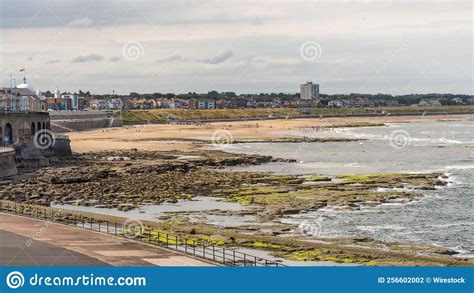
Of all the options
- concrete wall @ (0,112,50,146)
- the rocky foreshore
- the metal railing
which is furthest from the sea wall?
the metal railing

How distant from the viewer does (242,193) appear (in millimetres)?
58938

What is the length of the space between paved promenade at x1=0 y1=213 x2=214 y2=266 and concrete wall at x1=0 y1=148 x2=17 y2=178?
93.1 ft

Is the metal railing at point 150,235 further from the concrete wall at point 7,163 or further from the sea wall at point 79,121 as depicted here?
the sea wall at point 79,121

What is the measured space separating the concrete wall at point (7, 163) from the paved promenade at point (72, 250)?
93.1ft

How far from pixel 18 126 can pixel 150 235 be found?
162 ft

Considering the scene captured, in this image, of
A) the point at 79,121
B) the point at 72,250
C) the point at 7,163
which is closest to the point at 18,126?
the point at 7,163

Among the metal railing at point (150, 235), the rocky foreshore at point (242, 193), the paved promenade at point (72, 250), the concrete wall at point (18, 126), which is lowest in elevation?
the rocky foreshore at point (242, 193)

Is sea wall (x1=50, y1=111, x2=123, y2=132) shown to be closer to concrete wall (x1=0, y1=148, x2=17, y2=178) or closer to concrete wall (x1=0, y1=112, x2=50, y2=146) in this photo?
concrete wall (x1=0, y1=112, x2=50, y2=146)

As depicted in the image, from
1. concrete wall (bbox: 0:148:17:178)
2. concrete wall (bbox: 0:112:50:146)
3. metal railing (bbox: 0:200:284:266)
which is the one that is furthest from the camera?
concrete wall (bbox: 0:112:50:146)

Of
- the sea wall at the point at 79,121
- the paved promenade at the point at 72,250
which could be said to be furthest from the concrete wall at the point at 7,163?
the sea wall at the point at 79,121

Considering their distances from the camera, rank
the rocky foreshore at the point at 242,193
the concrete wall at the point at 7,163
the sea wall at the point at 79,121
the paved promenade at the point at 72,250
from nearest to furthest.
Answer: the paved promenade at the point at 72,250
the rocky foreshore at the point at 242,193
the concrete wall at the point at 7,163
the sea wall at the point at 79,121

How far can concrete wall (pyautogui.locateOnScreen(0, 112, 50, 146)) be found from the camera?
259ft

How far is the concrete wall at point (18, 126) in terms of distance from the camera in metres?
79.0

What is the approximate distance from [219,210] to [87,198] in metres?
11.4
